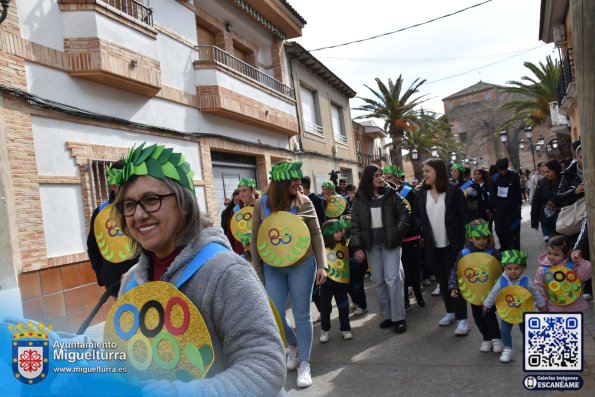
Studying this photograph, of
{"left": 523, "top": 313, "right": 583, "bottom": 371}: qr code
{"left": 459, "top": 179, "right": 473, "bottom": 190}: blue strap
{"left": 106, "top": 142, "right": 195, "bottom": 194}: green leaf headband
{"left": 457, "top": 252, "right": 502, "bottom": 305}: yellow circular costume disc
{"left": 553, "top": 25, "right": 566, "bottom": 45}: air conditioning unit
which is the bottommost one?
{"left": 523, "top": 313, "right": 583, "bottom": 371}: qr code

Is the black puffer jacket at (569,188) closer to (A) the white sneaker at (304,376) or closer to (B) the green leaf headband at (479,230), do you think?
(B) the green leaf headband at (479,230)

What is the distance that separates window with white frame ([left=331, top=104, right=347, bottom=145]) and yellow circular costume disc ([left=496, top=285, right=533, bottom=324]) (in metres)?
16.8

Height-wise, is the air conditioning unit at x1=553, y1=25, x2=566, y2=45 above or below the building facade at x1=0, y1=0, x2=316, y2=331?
above

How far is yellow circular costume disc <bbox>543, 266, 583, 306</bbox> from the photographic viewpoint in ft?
12.7

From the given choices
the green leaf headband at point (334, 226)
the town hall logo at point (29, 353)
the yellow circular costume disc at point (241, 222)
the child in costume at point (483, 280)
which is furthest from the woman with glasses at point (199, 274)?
the yellow circular costume disc at point (241, 222)

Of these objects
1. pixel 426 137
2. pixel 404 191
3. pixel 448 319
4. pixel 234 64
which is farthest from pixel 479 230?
pixel 426 137

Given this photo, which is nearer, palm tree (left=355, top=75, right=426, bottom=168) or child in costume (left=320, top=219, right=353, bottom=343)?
child in costume (left=320, top=219, right=353, bottom=343)

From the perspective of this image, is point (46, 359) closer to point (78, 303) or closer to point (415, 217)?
point (415, 217)

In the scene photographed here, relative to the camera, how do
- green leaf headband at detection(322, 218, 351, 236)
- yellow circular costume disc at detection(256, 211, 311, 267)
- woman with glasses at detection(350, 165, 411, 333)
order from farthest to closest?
green leaf headband at detection(322, 218, 351, 236) → woman with glasses at detection(350, 165, 411, 333) → yellow circular costume disc at detection(256, 211, 311, 267)

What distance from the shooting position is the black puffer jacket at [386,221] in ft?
16.3

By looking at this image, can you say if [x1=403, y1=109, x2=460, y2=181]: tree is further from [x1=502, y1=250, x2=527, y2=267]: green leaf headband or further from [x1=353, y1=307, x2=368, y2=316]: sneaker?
[x1=502, y1=250, x2=527, y2=267]: green leaf headband

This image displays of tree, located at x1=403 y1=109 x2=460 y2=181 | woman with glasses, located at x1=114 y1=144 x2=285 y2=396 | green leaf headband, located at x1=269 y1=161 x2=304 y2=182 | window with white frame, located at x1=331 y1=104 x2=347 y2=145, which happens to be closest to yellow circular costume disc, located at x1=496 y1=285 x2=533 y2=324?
green leaf headband, located at x1=269 y1=161 x2=304 y2=182

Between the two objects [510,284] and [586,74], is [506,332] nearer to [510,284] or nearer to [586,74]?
[510,284]

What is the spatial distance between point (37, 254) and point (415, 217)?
4.78m
